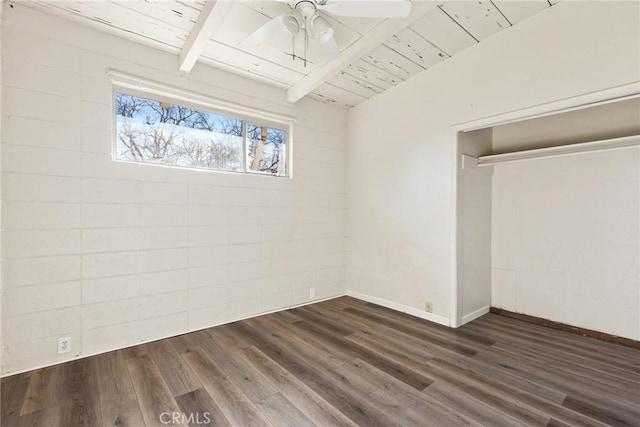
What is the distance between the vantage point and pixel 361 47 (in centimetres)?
282

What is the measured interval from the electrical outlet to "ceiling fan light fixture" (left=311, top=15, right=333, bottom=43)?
3.23 metres

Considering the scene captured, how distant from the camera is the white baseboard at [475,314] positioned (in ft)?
10.9

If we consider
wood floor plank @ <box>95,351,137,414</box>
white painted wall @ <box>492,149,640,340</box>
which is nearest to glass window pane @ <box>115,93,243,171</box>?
wood floor plank @ <box>95,351,137,414</box>

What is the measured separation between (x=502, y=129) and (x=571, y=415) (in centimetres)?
Result: 319

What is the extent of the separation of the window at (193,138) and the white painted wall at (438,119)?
4.37 feet

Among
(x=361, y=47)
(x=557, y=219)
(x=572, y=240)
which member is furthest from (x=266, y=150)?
(x=572, y=240)

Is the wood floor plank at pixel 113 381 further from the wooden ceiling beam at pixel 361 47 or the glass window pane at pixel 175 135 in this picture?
the wooden ceiling beam at pixel 361 47

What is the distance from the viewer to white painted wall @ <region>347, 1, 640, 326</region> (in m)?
2.29

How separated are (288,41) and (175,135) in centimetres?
154

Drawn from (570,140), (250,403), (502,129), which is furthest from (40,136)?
(570,140)

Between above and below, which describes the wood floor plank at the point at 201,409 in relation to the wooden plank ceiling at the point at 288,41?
below

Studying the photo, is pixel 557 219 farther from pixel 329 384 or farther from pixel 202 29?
pixel 202 29

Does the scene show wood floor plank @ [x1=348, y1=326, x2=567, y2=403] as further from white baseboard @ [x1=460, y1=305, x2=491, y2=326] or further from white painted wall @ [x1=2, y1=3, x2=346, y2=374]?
white painted wall @ [x1=2, y1=3, x2=346, y2=374]

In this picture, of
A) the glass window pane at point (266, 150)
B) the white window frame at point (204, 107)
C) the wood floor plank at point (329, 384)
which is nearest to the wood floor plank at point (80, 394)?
the wood floor plank at point (329, 384)
